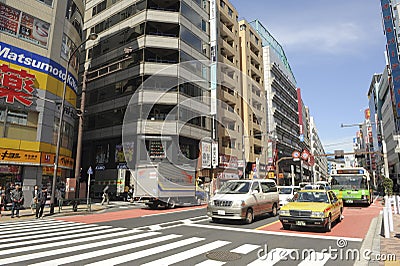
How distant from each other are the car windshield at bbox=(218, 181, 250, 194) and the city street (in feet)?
5.98

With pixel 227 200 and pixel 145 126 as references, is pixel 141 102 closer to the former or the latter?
pixel 145 126

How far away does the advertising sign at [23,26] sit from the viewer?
19.8m

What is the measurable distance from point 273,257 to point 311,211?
3.91 metres

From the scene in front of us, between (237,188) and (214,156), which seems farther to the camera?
(214,156)

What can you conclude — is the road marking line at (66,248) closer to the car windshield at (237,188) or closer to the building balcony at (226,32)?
the car windshield at (237,188)

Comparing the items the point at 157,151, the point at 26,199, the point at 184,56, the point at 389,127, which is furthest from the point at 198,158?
the point at 389,127

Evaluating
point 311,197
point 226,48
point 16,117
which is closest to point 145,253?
point 311,197

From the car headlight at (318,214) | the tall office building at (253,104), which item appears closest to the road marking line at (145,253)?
the car headlight at (318,214)

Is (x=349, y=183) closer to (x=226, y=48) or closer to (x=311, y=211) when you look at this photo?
(x=311, y=211)

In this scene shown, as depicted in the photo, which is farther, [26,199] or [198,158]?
[198,158]

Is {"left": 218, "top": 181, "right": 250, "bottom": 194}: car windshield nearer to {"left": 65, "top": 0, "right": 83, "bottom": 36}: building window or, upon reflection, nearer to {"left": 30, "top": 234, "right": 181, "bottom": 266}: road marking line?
{"left": 30, "top": 234, "right": 181, "bottom": 266}: road marking line

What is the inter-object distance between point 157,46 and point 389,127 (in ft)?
191

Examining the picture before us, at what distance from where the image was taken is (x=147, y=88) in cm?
3008

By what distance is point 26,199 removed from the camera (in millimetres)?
20000
